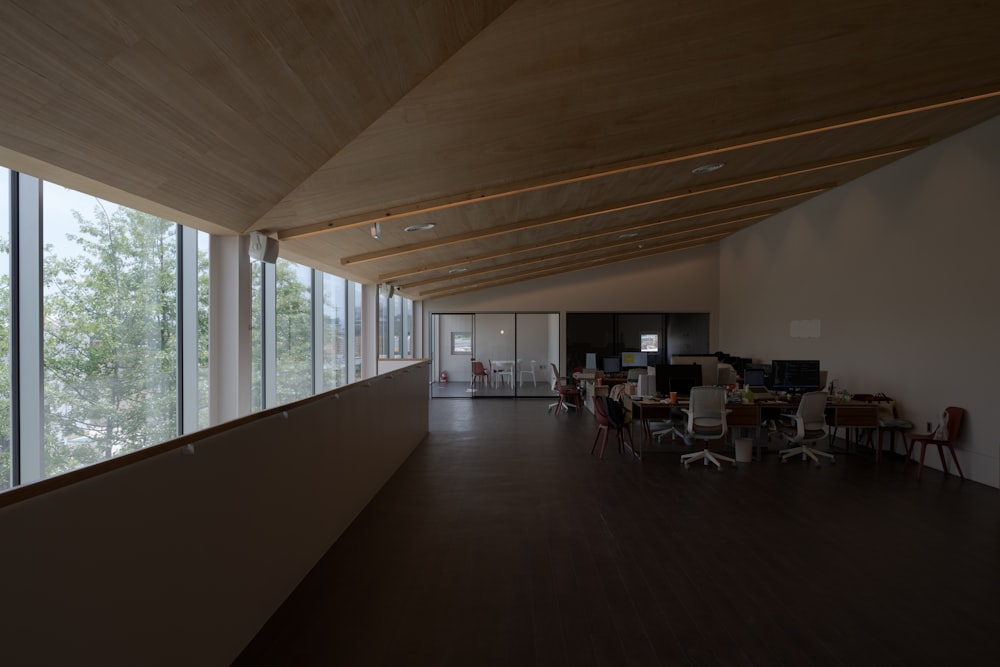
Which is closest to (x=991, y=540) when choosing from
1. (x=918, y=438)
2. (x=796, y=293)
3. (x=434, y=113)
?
(x=918, y=438)

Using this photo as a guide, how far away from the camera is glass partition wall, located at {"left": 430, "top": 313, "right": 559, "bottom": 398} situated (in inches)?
571

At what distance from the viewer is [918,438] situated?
588 cm

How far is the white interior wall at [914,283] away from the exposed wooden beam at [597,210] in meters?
0.89

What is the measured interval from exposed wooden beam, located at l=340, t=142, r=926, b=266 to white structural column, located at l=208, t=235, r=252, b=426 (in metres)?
2.48

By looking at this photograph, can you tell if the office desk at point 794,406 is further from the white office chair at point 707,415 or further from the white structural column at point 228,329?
the white structural column at point 228,329

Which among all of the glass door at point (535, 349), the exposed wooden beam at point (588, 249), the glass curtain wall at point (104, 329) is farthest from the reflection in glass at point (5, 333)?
the glass door at point (535, 349)

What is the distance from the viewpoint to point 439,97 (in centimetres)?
306

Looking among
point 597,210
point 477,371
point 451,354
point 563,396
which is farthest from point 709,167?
point 451,354

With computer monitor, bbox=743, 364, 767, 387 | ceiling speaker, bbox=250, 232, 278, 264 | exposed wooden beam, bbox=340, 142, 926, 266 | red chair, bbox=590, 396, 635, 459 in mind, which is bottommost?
red chair, bbox=590, 396, 635, 459

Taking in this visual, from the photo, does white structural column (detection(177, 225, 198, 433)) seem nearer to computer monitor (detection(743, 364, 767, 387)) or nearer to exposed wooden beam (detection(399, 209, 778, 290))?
exposed wooden beam (detection(399, 209, 778, 290))

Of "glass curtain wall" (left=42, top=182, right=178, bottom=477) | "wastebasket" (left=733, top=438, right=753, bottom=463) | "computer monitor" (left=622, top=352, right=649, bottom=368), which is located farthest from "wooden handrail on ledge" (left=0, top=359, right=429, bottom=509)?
"computer monitor" (left=622, top=352, right=649, bottom=368)

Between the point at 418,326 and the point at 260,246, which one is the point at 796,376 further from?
the point at 418,326

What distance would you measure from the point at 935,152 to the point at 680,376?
414 cm

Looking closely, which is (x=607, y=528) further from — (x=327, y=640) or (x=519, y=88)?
(x=519, y=88)
